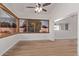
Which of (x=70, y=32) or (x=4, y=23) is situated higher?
(x=4, y=23)

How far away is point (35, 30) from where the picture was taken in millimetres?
12258

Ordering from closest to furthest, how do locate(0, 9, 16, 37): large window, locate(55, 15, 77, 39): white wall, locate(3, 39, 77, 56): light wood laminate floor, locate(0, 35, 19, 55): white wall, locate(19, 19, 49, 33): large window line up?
1. locate(0, 35, 19, 55): white wall
2. locate(3, 39, 77, 56): light wood laminate floor
3. locate(0, 9, 16, 37): large window
4. locate(19, 19, 49, 33): large window
5. locate(55, 15, 77, 39): white wall

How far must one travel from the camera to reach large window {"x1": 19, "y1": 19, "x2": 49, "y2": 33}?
12008mm

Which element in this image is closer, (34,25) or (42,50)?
(42,50)

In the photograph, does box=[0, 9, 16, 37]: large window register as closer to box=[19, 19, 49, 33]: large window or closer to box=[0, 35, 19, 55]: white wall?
box=[0, 35, 19, 55]: white wall

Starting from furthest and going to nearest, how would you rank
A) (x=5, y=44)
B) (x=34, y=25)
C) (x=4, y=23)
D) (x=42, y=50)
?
(x=34, y=25) < (x=42, y=50) < (x=4, y=23) < (x=5, y=44)

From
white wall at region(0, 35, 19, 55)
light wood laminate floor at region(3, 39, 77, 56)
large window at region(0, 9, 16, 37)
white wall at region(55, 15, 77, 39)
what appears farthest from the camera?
white wall at region(55, 15, 77, 39)

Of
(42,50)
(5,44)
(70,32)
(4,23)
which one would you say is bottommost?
(42,50)

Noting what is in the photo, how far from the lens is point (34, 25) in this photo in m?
12.6

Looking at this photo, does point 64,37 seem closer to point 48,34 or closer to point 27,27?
point 48,34

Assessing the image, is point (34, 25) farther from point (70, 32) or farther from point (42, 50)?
point (42, 50)

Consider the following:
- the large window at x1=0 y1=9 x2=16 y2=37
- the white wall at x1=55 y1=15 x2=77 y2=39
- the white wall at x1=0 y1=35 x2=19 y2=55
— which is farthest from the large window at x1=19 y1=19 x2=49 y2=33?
the white wall at x1=0 y1=35 x2=19 y2=55

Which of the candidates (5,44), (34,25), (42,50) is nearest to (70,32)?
(34,25)

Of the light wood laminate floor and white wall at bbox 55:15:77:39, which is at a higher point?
white wall at bbox 55:15:77:39
